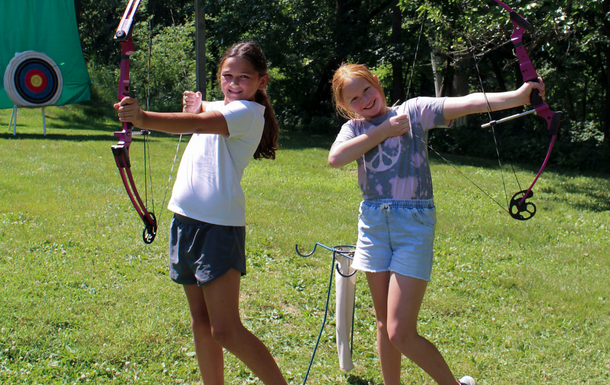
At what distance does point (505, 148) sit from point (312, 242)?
969 cm

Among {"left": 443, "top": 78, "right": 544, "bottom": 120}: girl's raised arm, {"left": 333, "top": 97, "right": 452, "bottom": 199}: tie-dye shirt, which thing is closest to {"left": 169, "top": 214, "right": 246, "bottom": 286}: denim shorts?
{"left": 333, "top": 97, "right": 452, "bottom": 199}: tie-dye shirt

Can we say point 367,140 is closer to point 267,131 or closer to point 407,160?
point 407,160

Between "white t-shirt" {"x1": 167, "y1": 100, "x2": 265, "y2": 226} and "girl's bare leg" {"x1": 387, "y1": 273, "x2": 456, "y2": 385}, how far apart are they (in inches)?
28.3

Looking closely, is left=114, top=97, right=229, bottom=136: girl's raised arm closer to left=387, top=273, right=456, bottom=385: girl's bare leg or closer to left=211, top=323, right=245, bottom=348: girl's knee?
left=211, top=323, right=245, bottom=348: girl's knee

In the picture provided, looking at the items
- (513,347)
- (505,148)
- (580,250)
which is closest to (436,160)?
(505,148)

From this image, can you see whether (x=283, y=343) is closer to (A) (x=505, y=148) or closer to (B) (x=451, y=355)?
(B) (x=451, y=355)

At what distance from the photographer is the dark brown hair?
7.78ft

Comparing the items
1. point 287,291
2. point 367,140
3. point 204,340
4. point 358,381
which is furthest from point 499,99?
point 287,291

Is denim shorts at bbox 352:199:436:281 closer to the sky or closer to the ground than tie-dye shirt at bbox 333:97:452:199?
closer to the ground

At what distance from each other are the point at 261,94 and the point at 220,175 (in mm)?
462

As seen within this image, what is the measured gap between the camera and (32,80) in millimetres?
12852

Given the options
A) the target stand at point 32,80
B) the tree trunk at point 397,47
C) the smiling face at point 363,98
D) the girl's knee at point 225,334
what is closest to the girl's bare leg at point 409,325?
the girl's knee at point 225,334

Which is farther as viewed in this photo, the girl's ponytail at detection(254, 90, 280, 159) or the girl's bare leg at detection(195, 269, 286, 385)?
the girl's ponytail at detection(254, 90, 280, 159)

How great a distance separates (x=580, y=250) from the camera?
5734 mm
